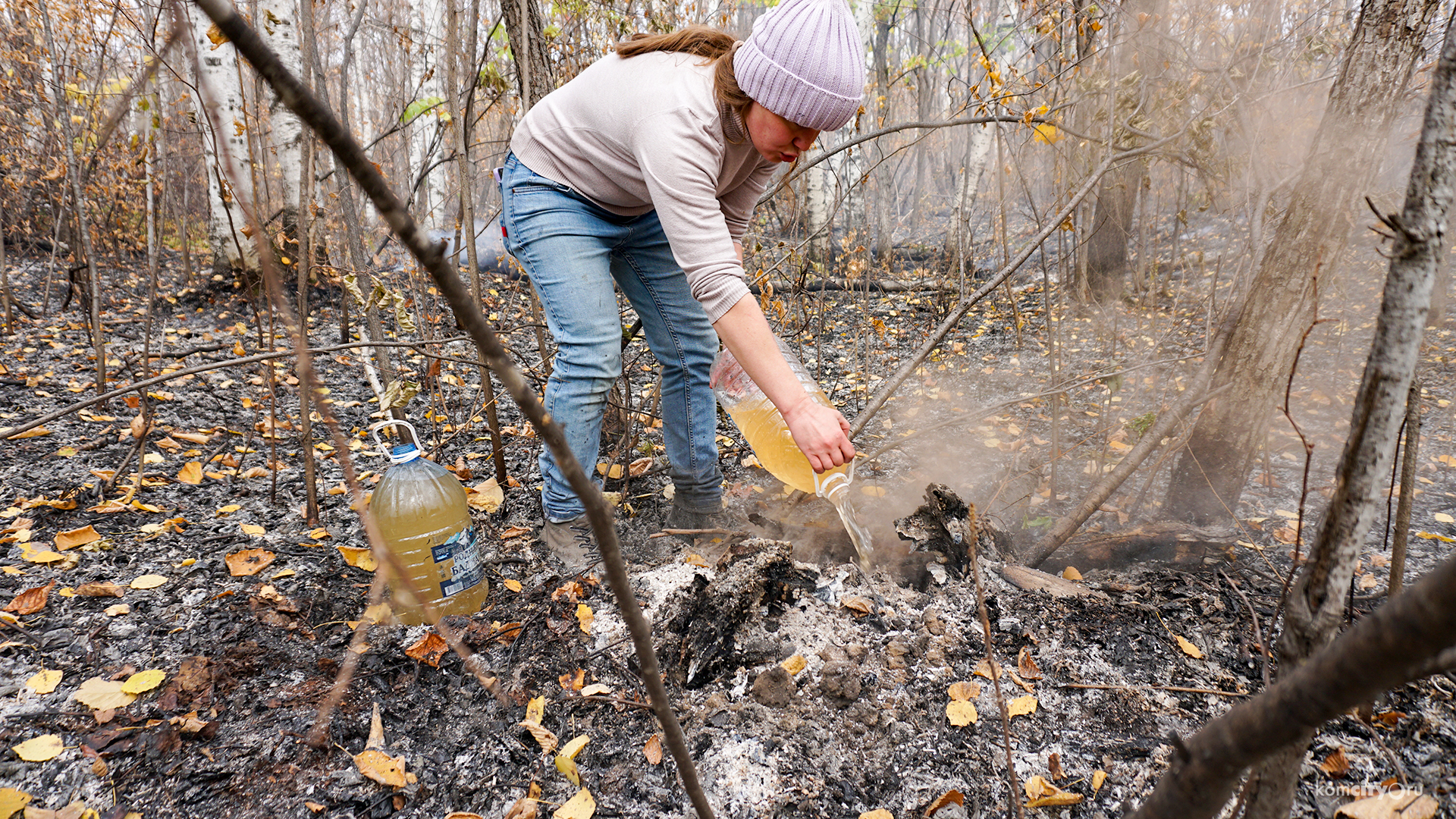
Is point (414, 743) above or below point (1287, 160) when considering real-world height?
below

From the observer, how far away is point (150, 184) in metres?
3.13

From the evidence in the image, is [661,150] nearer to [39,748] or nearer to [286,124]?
[39,748]

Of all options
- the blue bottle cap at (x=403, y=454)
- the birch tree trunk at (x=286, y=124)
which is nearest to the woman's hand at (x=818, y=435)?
the blue bottle cap at (x=403, y=454)

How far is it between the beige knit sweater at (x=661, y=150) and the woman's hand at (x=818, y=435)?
315 mm

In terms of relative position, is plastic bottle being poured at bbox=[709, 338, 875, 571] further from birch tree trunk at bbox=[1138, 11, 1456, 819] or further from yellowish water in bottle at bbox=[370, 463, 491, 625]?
birch tree trunk at bbox=[1138, 11, 1456, 819]

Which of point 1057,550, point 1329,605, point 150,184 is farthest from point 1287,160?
point 150,184

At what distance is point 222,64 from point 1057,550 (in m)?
6.85

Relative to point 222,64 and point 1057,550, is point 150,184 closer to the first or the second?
point 222,64

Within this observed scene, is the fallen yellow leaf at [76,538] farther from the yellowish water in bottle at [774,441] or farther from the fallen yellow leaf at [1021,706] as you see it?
the fallen yellow leaf at [1021,706]

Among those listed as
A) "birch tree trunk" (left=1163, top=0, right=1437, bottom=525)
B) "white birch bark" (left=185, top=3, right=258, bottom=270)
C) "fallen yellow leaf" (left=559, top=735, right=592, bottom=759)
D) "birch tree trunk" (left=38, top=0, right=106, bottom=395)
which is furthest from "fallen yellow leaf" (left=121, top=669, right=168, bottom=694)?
"white birch bark" (left=185, top=3, right=258, bottom=270)

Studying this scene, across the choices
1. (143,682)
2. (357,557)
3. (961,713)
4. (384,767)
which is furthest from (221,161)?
(961,713)

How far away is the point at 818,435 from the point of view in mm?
1687

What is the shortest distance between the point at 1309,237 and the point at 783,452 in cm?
174

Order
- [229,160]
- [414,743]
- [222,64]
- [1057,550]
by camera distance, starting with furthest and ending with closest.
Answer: [222,64], [1057,550], [414,743], [229,160]
